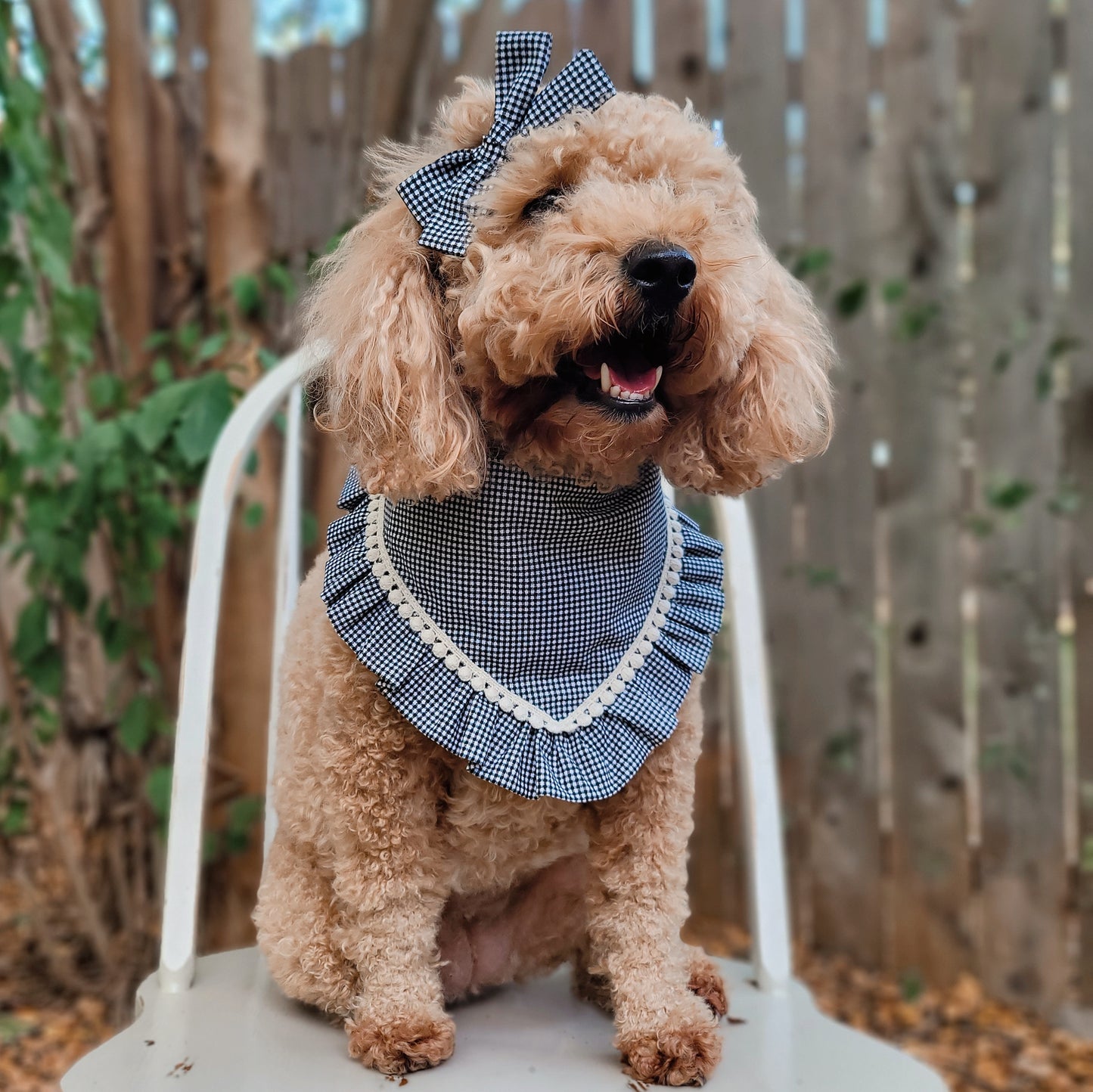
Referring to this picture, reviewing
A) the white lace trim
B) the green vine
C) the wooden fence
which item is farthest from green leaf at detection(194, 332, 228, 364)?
the white lace trim

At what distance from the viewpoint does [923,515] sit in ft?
6.23

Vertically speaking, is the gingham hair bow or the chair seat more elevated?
the gingham hair bow

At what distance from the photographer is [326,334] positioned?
36.5 inches

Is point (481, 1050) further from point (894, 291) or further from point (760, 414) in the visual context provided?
point (894, 291)

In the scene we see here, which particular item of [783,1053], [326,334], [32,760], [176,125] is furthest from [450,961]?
[176,125]

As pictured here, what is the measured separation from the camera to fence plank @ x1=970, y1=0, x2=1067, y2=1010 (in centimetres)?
176

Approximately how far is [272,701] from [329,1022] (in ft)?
1.22

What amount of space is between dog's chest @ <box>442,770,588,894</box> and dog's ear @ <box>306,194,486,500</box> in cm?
27

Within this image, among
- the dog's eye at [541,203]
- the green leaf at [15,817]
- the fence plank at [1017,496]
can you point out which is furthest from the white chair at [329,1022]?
the green leaf at [15,817]

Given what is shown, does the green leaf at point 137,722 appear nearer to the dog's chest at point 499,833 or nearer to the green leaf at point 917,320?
the dog's chest at point 499,833

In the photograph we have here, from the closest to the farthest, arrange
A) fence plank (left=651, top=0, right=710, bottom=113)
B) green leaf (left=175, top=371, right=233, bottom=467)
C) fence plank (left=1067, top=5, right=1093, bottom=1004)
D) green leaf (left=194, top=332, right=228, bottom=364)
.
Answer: green leaf (left=175, top=371, right=233, bottom=467)
green leaf (left=194, top=332, right=228, bottom=364)
fence plank (left=1067, top=5, right=1093, bottom=1004)
fence plank (left=651, top=0, right=710, bottom=113)

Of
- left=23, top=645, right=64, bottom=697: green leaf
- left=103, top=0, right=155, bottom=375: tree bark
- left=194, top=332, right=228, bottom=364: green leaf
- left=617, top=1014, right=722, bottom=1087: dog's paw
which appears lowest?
left=617, top=1014, right=722, bottom=1087: dog's paw

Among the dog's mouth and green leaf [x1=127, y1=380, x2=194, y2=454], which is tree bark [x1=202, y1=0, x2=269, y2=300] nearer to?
green leaf [x1=127, y1=380, x2=194, y2=454]

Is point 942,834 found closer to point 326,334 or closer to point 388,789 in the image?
point 388,789
